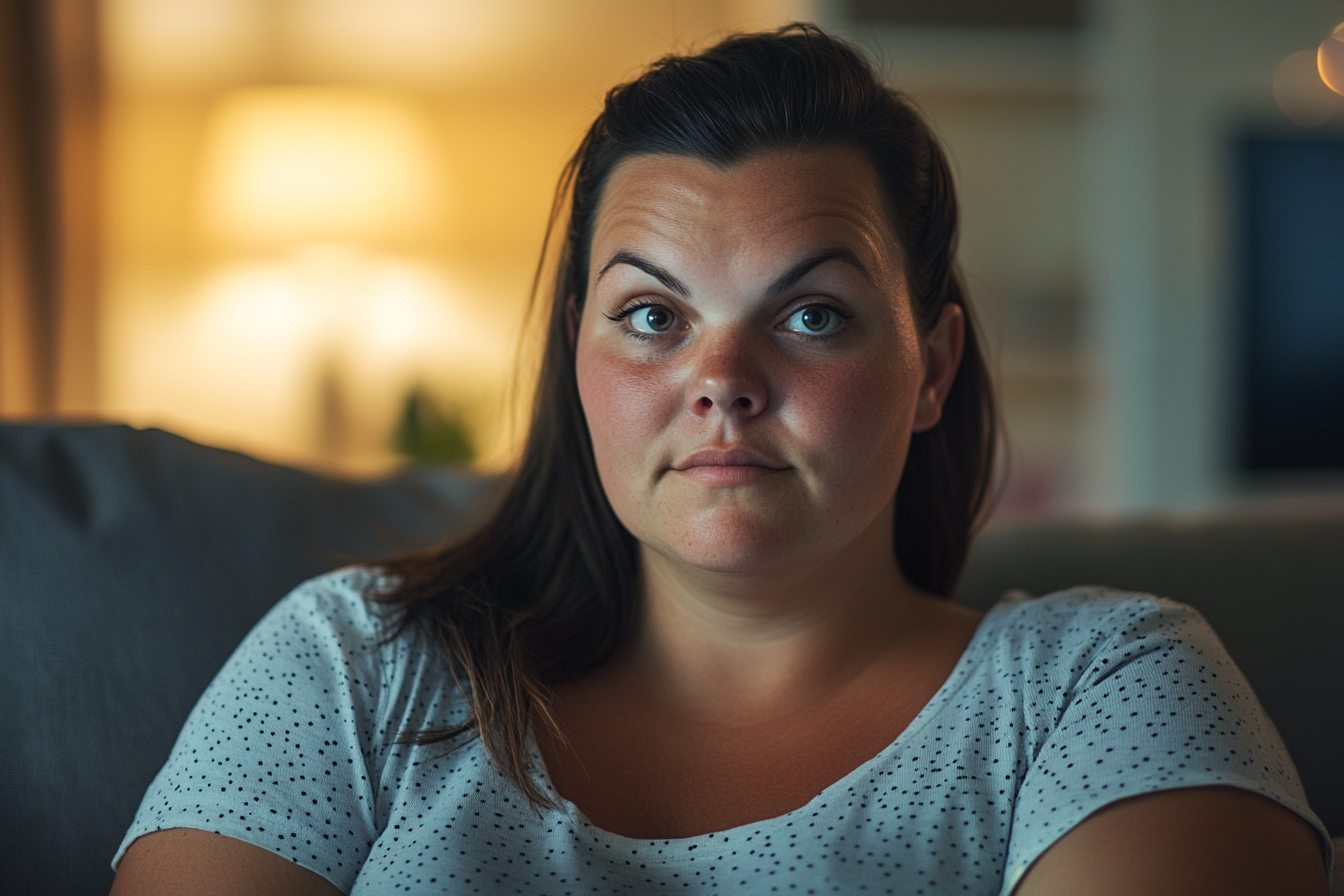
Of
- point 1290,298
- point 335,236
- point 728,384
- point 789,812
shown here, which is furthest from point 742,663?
point 1290,298

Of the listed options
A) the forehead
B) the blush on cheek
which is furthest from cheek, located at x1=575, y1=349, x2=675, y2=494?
the forehead

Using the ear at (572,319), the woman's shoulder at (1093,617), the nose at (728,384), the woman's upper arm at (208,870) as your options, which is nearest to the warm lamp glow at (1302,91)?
the woman's shoulder at (1093,617)

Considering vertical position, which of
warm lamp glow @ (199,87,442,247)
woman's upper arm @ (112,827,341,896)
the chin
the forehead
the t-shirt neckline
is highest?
warm lamp glow @ (199,87,442,247)

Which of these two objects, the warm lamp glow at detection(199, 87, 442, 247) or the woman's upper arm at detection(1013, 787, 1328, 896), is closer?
the woman's upper arm at detection(1013, 787, 1328, 896)

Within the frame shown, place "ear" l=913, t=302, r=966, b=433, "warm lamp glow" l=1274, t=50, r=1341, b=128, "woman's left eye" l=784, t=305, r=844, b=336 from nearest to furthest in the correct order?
"woman's left eye" l=784, t=305, r=844, b=336 < "ear" l=913, t=302, r=966, b=433 < "warm lamp glow" l=1274, t=50, r=1341, b=128

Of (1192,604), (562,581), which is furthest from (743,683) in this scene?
(1192,604)

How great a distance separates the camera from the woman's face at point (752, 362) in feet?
2.97

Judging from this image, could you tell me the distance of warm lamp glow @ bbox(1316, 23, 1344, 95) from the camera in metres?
3.03

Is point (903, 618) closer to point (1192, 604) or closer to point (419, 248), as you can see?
point (1192, 604)

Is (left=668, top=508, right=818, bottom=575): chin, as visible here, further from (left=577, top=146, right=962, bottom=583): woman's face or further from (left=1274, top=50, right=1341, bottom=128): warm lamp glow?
(left=1274, top=50, right=1341, bottom=128): warm lamp glow

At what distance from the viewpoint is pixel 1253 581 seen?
4.14ft

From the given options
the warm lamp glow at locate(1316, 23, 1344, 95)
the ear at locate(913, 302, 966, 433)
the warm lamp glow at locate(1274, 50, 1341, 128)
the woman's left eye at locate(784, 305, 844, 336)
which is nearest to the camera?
the woman's left eye at locate(784, 305, 844, 336)

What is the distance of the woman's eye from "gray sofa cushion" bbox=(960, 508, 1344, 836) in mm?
564

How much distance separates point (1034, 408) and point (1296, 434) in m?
0.78
